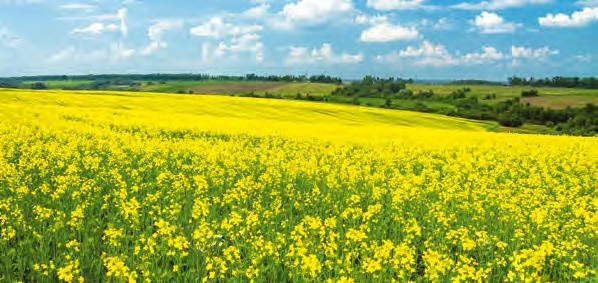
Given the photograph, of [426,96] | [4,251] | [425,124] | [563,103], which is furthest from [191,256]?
[426,96]

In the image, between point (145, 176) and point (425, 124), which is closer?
point (145, 176)

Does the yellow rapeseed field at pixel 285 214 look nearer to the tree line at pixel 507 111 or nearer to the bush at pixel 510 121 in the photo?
the bush at pixel 510 121

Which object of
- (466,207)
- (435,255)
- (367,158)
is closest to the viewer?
(435,255)

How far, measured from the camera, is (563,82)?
5300 inches

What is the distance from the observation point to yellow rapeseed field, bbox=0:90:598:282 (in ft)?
20.8

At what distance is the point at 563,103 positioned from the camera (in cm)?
8262

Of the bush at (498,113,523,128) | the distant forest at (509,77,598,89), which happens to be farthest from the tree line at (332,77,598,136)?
the distant forest at (509,77,598,89)

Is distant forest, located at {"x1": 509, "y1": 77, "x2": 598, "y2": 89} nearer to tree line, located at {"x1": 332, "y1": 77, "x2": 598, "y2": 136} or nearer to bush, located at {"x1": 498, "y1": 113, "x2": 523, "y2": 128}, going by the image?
tree line, located at {"x1": 332, "y1": 77, "x2": 598, "y2": 136}

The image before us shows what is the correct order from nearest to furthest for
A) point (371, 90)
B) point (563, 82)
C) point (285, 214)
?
point (285, 214), point (371, 90), point (563, 82)

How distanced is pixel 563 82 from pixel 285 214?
14456cm

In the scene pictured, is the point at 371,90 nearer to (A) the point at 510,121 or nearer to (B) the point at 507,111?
(B) the point at 507,111

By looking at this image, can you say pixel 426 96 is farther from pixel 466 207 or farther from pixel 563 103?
pixel 466 207

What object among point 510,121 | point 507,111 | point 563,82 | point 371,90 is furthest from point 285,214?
point 563,82

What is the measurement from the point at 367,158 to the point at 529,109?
223 feet
